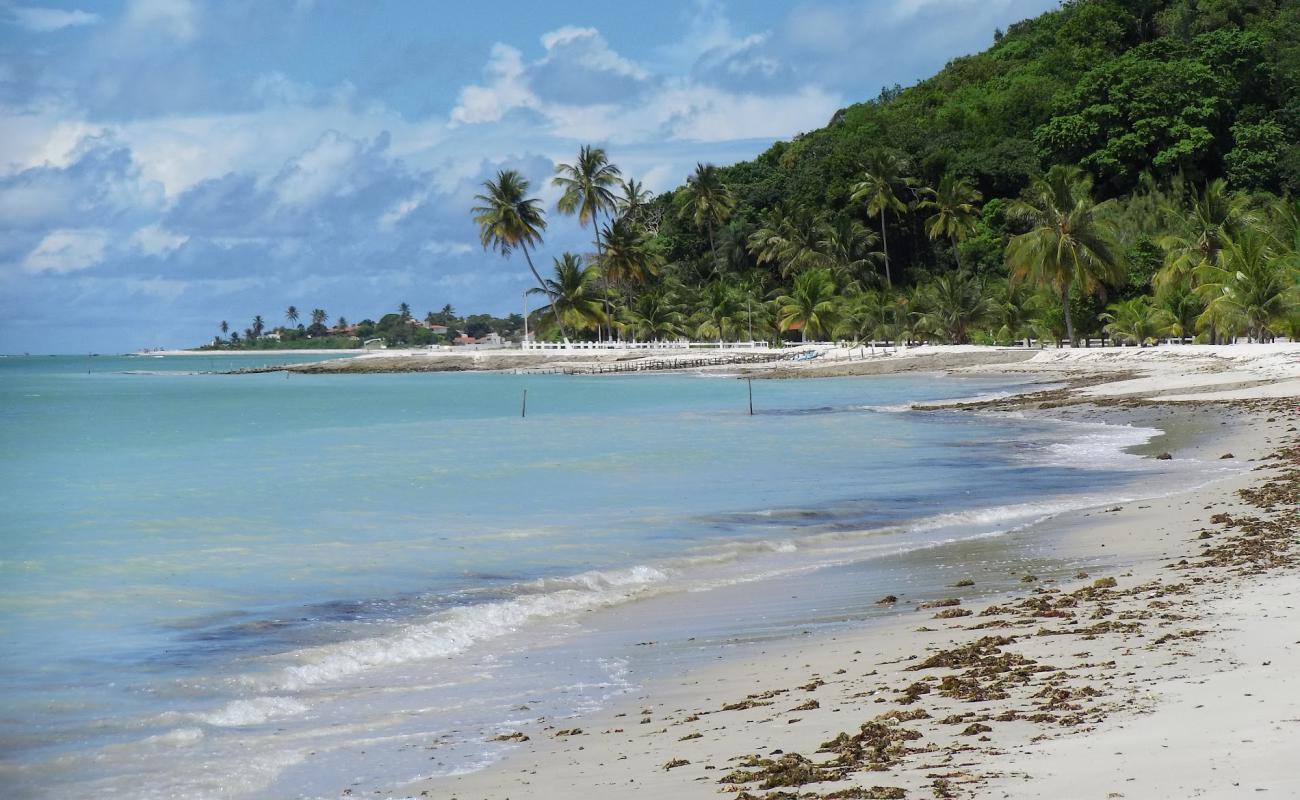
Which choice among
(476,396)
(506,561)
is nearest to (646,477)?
(506,561)

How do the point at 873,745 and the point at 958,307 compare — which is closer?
the point at 873,745

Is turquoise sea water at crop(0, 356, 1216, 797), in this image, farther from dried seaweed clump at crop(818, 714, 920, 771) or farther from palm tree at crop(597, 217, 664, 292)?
palm tree at crop(597, 217, 664, 292)

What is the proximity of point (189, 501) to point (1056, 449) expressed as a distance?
1630 cm

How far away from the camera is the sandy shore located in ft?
17.2

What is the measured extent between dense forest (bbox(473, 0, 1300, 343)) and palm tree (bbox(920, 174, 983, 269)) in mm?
154

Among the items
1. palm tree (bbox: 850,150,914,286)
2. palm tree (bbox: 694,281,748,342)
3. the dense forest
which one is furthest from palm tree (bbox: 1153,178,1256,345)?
palm tree (bbox: 694,281,748,342)

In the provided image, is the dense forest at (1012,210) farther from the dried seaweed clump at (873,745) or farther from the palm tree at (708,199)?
the dried seaweed clump at (873,745)

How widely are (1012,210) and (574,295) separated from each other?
45472 mm

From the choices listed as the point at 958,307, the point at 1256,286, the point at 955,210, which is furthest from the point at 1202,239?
the point at 955,210

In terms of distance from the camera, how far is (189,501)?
2280 cm

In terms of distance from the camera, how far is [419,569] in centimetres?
1427

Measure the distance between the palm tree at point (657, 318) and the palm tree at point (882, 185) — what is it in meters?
16.9

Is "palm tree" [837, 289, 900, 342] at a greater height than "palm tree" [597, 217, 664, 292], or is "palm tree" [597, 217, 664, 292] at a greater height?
"palm tree" [597, 217, 664, 292]

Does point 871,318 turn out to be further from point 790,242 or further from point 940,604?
point 940,604
